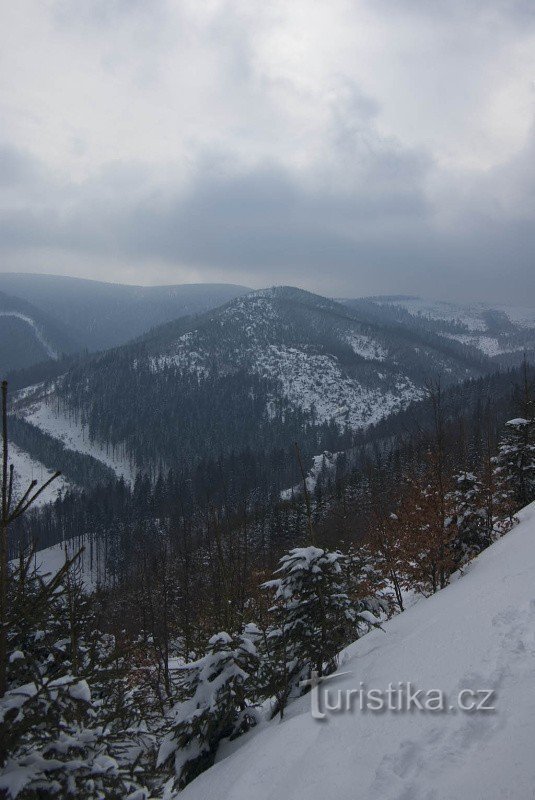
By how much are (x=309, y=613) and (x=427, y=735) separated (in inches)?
190

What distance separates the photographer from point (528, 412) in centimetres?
2531

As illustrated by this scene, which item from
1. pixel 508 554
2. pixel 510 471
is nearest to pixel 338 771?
pixel 508 554

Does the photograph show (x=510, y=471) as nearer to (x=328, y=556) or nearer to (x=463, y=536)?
(x=463, y=536)

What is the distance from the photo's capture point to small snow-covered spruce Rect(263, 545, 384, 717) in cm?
1007

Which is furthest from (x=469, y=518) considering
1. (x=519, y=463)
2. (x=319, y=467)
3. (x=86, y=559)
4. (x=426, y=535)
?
(x=319, y=467)

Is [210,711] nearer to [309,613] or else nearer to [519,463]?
[309,613]

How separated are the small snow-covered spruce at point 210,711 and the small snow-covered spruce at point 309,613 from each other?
39.7 inches

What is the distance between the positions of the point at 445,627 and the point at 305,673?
3.81 metres

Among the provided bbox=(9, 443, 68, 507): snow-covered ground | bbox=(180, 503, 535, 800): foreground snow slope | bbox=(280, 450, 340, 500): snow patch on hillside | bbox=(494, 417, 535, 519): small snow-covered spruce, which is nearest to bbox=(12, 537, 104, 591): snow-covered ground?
bbox=(9, 443, 68, 507): snow-covered ground

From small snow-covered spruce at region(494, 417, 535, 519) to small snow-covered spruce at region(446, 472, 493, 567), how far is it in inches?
215

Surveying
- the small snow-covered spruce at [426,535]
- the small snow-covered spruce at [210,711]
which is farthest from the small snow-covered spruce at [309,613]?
the small snow-covered spruce at [426,535]

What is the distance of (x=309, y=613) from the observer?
406 inches

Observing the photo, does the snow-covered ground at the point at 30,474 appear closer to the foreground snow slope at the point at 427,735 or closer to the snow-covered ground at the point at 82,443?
the snow-covered ground at the point at 82,443

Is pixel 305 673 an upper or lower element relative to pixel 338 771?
lower
